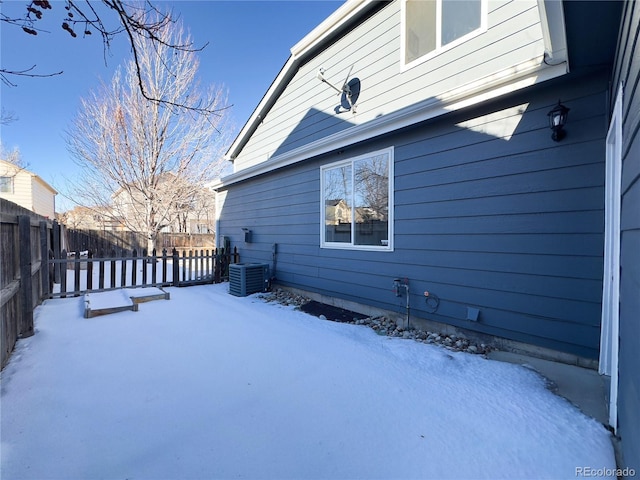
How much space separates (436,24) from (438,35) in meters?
0.18

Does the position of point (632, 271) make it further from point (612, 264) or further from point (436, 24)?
point (436, 24)

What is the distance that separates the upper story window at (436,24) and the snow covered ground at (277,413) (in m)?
3.84

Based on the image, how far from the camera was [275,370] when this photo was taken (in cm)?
268

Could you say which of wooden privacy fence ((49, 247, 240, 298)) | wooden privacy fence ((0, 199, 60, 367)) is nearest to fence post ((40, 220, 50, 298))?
wooden privacy fence ((49, 247, 240, 298))

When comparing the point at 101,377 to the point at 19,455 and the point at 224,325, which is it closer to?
the point at 19,455

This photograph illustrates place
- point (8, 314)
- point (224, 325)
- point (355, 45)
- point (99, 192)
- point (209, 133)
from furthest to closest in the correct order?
point (209, 133) < point (99, 192) < point (355, 45) < point (224, 325) < point (8, 314)

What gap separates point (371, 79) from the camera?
4828 mm

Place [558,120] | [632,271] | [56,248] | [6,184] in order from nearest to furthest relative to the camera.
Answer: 1. [632,271]
2. [558,120]
3. [56,248]
4. [6,184]

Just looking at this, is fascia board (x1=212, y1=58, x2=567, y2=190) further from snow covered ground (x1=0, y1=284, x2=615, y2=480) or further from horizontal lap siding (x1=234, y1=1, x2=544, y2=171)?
snow covered ground (x1=0, y1=284, x2=615, y2=480)

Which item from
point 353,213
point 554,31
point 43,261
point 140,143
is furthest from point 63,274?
point 554,31

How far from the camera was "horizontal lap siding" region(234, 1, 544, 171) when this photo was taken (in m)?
3.26

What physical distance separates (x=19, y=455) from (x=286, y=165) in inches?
207

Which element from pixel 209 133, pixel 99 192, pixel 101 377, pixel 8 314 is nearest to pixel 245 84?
pixel 209 133

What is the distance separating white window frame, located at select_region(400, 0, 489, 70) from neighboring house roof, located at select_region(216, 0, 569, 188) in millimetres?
477
